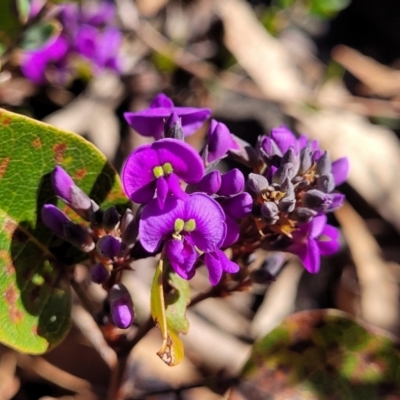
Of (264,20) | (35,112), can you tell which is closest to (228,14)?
(264,20)

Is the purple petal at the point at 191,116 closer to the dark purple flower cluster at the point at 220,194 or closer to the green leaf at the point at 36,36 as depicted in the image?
the dark purple flower cluster at the point at 220,194

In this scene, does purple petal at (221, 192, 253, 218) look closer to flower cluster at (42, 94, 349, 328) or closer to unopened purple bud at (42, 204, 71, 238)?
flower cluster at (42, 94, 349, 328)

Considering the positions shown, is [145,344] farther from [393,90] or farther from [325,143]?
[393,90]

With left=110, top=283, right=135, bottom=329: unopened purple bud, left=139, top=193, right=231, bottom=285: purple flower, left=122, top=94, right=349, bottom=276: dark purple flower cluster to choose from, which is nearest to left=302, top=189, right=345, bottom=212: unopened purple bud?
left=122, top=94, right=349, bottom=276: dark purple flower cluster

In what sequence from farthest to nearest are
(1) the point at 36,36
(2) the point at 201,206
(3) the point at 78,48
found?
(3) the point at 78,48 → (1) the point at 36,36 → (2) the point at 201,206

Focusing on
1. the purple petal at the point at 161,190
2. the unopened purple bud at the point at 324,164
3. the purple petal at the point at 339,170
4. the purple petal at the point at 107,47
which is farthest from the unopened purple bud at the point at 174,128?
the purple petal at the point at 107,47

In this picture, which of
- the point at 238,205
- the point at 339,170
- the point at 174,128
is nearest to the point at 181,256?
the point at 238,205

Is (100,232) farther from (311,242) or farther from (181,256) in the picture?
(311,242)
